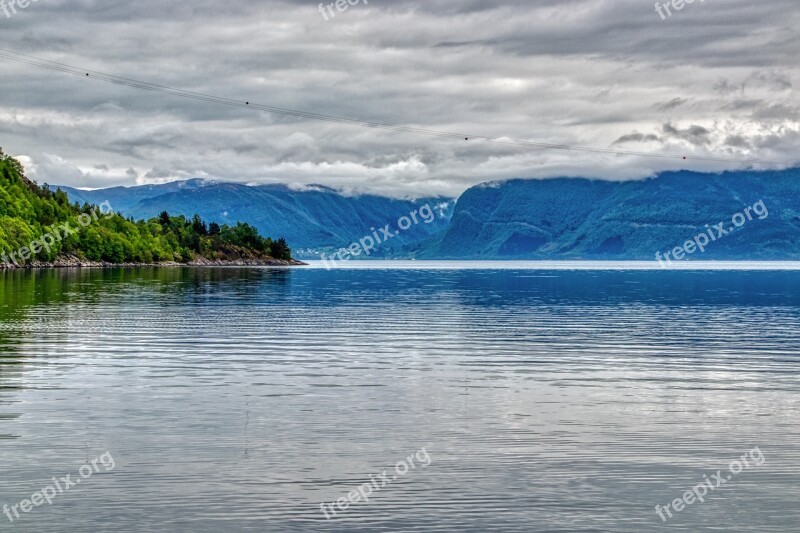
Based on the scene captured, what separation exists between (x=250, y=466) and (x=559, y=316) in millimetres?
72428

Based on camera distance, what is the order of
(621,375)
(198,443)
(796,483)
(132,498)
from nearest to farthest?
(132,498), (796,483), (198,443), (621,375)

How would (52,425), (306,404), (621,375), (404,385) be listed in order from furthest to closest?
(621,375) → (404,385) → (306,404) → (52,425)

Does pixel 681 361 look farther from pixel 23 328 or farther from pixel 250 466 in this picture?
pixel 23 328

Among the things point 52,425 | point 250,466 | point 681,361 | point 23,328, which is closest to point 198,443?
point 250,466

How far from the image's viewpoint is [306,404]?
139ft

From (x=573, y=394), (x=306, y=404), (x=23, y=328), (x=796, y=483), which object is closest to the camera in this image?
(x=796, y=483)

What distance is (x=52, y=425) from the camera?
36.5 m

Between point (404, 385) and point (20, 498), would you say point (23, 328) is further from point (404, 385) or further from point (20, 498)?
point (20, 498)

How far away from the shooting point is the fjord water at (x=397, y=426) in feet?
86.2

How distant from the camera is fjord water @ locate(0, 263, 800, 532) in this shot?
26.3 m

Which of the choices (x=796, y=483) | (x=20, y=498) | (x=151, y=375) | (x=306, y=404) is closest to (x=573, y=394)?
(x=306, y=404)

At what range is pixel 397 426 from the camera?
123 feet

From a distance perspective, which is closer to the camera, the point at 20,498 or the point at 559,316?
the point at 20,498

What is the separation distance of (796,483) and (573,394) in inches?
659
